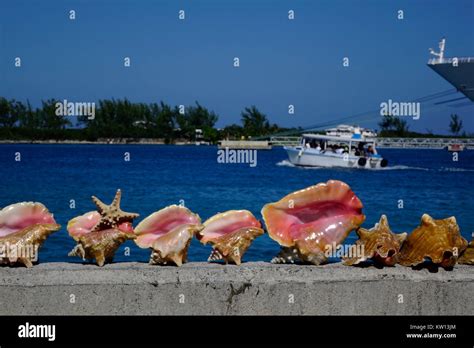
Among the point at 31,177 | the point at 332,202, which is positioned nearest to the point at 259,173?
the point at 31,177

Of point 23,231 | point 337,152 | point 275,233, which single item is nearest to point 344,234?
point 275,233

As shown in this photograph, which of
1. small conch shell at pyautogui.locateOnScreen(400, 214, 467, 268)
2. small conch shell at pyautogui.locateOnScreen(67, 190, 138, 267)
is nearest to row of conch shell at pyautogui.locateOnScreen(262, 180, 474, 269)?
small conch shell at pyautogui.locateOnScreen(400, 214, 467, 268)

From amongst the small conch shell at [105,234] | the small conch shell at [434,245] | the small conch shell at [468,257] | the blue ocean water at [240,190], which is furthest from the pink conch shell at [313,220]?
the blue ocean water at [240,190]

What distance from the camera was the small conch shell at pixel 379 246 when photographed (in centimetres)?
387

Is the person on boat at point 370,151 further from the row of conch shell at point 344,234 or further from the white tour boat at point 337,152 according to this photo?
the row of conch shell at point 344,234

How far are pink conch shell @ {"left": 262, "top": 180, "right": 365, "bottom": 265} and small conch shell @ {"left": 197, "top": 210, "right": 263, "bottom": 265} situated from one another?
0.37ft

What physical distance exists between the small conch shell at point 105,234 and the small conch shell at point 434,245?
1583mm

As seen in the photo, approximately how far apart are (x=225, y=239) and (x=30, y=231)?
1.11 meters

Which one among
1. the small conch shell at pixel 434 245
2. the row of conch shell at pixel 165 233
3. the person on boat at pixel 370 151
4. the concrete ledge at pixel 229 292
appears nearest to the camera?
the concrete ledge at pixel 229 292

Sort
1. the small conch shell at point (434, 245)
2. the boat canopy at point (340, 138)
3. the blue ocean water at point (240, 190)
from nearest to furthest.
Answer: the small conch shell at point (434, 245)
the blue ocean water at point (240, 190)
the boat canopy at point (340, 138)

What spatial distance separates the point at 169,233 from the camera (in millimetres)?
4012

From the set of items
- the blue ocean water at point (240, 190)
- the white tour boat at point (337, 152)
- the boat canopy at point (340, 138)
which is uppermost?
the boat canopy at point (340, 138)

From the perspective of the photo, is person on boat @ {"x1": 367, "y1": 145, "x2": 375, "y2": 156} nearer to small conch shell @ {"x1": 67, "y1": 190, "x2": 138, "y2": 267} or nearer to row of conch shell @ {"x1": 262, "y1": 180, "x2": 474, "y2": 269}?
row of conch shell @ {"x1": 262, "y1": 180, "x2": 474, "y2": 269}
